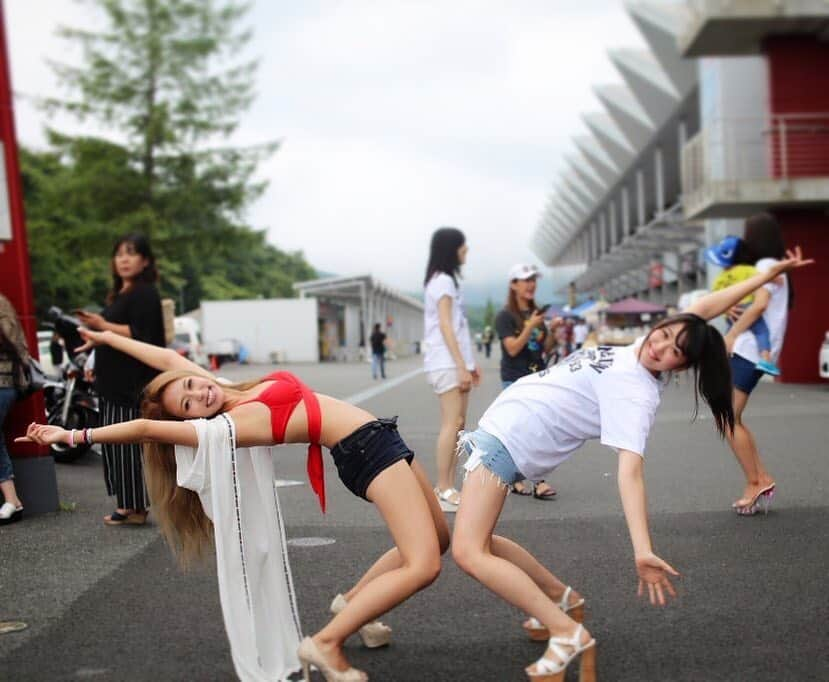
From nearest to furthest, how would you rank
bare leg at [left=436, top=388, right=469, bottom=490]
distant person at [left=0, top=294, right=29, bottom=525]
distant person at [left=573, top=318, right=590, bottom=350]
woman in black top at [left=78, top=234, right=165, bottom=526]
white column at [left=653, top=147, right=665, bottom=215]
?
woman in black top at [left=78, top=234, right=165, bottom=526], distant person at [left=0, top=294, right=29, bottom=525], bare leg at [left=436, top=388, right=469, bottom=490], distant person at [left=573, top=318, right=590, bottom=350], white column at [left=653, top=147, right=665, bottom=215]

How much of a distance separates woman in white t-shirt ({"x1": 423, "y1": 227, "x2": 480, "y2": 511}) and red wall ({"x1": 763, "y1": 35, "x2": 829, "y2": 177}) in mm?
14025

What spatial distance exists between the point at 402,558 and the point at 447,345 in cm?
336

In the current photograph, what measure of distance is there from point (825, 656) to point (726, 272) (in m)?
3.51

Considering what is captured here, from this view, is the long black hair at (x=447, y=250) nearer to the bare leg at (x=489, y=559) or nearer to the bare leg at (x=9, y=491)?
the bare leg at (x=9, y=491)

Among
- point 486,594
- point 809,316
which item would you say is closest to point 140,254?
point 486,594

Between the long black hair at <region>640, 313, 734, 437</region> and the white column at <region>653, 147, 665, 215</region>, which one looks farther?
the white column at <region>653, 147, 665, 215</region>

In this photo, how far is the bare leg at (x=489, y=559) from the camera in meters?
3.01

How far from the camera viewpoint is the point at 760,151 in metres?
20.1

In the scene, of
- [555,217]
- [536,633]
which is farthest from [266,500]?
[555,217]

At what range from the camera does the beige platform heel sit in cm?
302

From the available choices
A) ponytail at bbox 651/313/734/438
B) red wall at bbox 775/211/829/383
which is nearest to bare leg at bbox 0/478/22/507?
ponytail at bbox 651/313/734/438

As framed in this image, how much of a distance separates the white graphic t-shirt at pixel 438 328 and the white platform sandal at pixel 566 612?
3.09 metres

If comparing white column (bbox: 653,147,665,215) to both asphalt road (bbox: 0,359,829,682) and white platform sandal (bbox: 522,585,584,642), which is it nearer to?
asphalt road (bbox: 0,359,829,682)

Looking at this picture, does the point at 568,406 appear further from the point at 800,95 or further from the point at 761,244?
the point at 800,95
